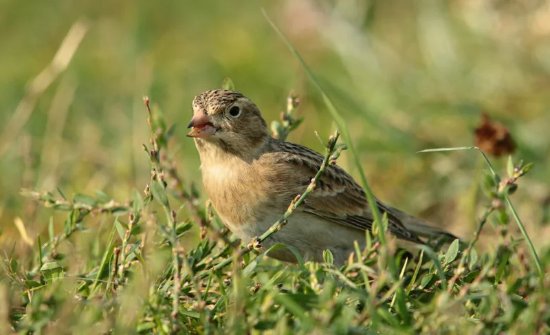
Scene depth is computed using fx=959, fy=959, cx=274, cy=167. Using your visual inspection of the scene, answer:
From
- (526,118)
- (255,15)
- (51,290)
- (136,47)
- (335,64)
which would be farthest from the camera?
(255,15)

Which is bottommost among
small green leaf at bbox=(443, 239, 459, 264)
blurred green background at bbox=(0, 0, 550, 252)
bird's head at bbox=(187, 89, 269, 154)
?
small green leaf at bbox=(443, 239, 459, 264)

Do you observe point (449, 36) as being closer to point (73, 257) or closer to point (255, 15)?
point (255, 15)

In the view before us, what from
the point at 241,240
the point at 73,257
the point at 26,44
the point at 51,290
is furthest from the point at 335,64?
the point at 51,290

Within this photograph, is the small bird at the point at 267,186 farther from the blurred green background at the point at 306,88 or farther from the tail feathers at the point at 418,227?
the blurred green background at the point at 306,88

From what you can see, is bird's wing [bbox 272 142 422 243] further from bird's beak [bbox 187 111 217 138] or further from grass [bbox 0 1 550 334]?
bird's beak [bbox 187 111 217 138]

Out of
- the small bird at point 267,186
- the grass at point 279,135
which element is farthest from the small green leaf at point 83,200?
the small bird at point 267,186

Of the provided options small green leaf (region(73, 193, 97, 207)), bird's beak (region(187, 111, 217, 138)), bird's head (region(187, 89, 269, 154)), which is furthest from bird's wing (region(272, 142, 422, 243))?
small green leaf (region(73, 193, 97, 207))
